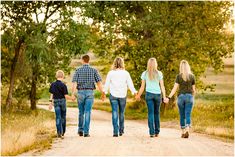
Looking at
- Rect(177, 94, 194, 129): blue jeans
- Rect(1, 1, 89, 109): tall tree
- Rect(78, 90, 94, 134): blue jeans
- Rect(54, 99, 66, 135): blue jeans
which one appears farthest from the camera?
Rect(1, 1, 89, 109): tall tree

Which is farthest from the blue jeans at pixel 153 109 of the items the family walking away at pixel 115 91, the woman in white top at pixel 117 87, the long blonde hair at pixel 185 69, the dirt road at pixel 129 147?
the long blonde hair at pixel 185 69

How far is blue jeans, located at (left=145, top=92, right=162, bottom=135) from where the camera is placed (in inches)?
628

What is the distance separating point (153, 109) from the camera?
52.6ft

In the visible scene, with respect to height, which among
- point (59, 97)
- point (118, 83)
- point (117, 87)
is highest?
point (118, 83)

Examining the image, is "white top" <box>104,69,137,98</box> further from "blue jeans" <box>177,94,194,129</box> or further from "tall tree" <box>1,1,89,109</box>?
"tall tree" <box>1,1,89,109</box>

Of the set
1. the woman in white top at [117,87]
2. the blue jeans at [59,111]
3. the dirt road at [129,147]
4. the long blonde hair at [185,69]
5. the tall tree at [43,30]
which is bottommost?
the dirt road at [129,147]

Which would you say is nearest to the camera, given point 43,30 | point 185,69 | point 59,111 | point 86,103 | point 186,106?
point 86,103

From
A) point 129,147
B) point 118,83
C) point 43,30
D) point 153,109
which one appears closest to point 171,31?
point 43,30

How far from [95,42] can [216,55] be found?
8.32 m

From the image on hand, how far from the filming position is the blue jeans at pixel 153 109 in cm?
1595

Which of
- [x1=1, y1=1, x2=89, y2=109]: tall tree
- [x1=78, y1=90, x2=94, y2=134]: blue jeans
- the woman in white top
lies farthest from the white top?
[x1=1, y1=1, x2=89, y2=109]: tall tree

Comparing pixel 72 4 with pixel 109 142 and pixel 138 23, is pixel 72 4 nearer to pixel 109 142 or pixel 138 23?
pixel 138 23

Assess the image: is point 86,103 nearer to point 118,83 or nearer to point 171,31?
point 118,83

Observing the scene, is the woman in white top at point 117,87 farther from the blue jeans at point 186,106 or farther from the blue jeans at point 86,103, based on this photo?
the blue jeans at point 186,106
